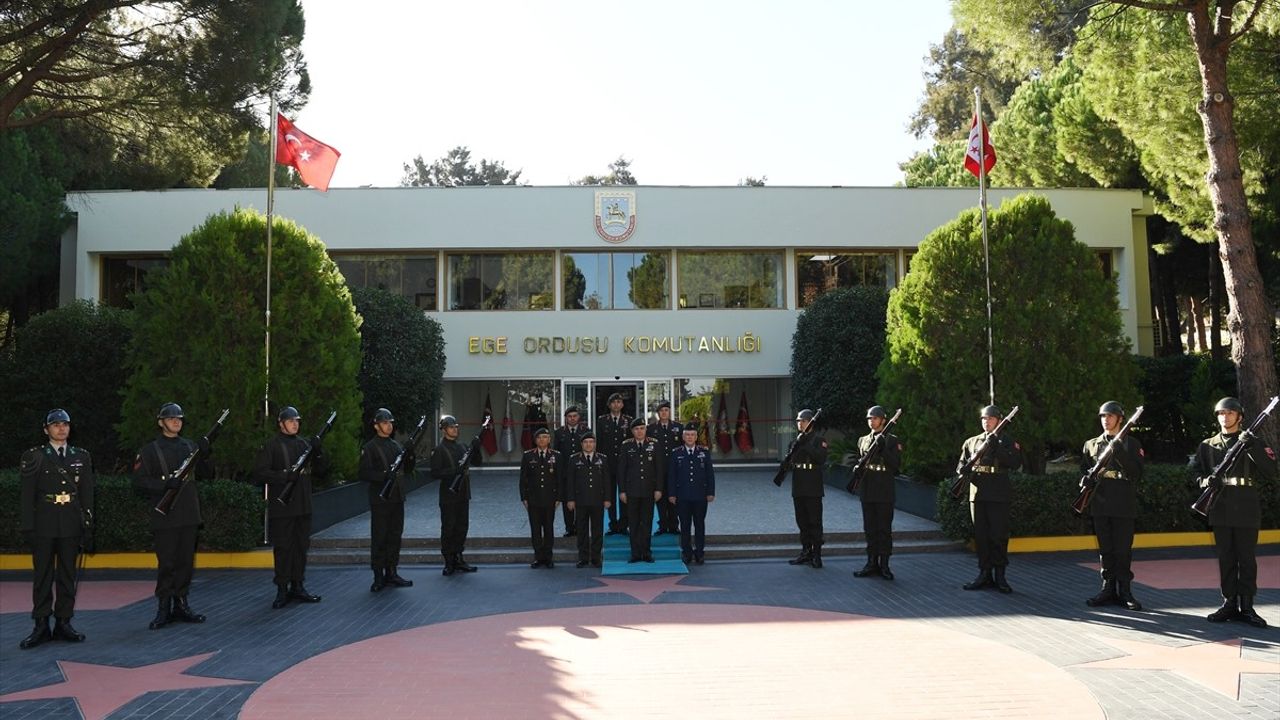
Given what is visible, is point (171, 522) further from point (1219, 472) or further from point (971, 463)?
point (1219, 472)

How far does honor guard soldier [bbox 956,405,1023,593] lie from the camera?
9.37 meters

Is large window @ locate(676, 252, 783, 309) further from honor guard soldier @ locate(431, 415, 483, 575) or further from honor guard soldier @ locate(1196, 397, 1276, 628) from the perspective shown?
honor guard soldier @ locate(1196, 397, 1276, 628)

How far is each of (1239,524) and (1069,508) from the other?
4.00 m

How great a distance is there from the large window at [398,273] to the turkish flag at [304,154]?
9.18 meters

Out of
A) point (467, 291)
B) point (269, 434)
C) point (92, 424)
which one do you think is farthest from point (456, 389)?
point (269, 434)

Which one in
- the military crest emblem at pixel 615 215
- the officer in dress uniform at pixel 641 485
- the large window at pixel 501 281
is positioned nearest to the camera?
the officer in dress uniform at pixel 641 485

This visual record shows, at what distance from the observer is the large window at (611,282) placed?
73.3 feet

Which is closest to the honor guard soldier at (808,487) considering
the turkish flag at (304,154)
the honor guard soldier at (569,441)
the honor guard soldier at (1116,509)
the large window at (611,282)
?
the honor guard soldier at (569,441)

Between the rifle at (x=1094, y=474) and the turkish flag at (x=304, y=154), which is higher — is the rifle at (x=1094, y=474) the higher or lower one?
the lower one

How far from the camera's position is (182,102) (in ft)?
43.5

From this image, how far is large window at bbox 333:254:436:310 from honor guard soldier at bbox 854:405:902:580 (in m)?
14.4

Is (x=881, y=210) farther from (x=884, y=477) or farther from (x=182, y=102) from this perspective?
(x=182, y=102)

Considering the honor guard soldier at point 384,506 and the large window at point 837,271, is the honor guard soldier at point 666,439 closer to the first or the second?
the honor guard soldier at point 384,506

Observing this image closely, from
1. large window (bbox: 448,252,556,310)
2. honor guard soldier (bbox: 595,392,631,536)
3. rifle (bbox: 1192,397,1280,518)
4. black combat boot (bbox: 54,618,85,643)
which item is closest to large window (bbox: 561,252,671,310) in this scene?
large window (bbox: 448,252,556,310)
